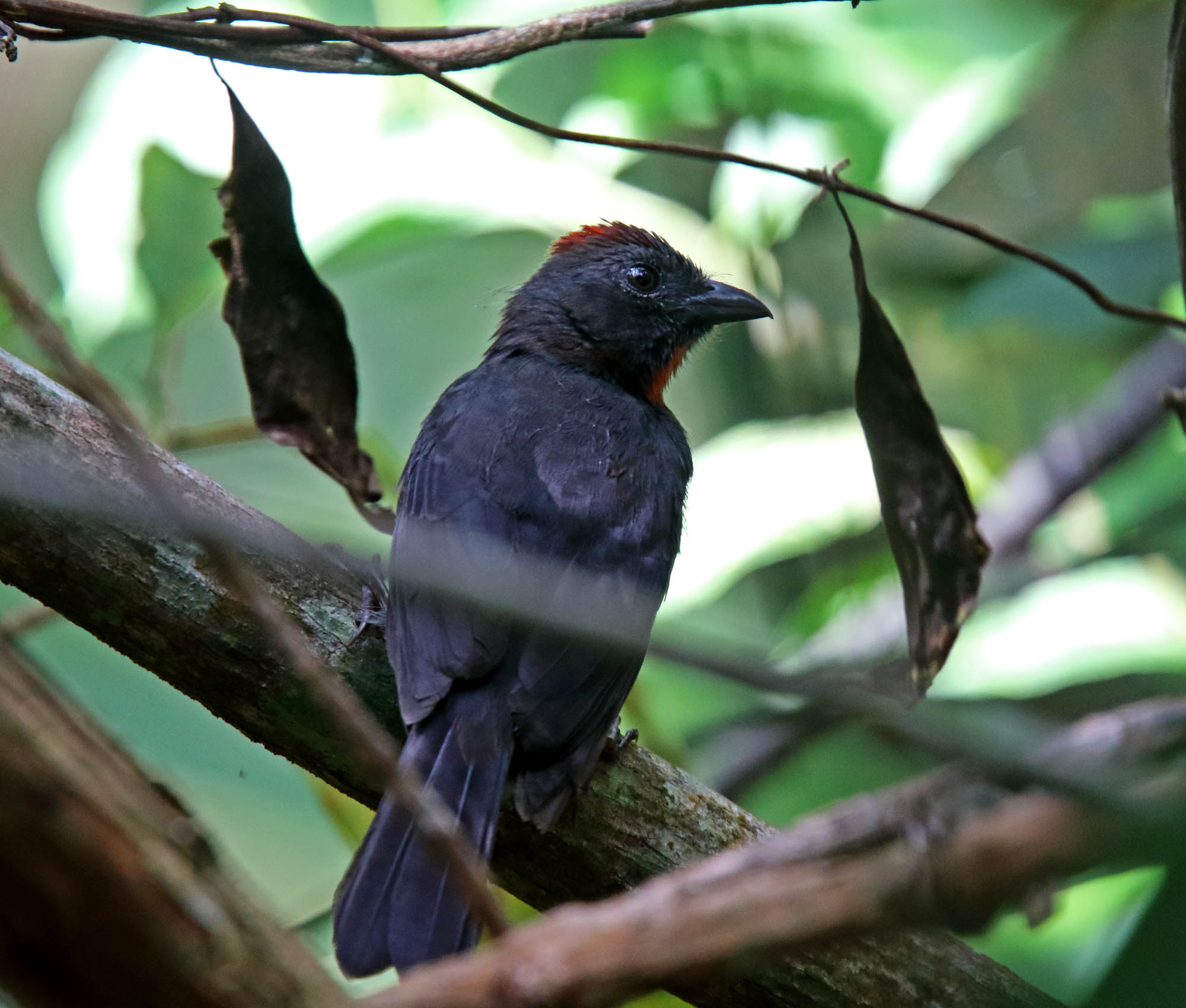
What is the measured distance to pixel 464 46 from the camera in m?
2.95

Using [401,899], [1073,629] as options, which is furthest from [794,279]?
[401,899]

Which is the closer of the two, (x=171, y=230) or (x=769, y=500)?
(x=171, y=230)

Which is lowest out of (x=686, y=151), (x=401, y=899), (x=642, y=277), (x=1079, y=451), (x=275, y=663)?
(x=401, y=899)

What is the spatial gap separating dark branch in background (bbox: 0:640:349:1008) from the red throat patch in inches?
138

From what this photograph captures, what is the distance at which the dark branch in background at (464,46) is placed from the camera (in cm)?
275

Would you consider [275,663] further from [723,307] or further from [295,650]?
[723,307]

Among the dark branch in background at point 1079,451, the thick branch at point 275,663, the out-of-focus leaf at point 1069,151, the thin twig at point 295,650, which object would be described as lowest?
the thick branch at point 275,663

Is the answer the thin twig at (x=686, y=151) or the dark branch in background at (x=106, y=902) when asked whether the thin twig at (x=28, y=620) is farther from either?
the dark branch in background at (x=106, y=902)

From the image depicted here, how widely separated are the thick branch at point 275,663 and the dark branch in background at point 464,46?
81 cm

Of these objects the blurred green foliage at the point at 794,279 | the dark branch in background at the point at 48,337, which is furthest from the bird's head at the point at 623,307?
the dark branch in background at the point at 48,337

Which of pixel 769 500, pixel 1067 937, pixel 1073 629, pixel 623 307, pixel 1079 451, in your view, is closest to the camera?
pixel 1067 937

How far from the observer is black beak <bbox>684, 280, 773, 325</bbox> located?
14.8 ft

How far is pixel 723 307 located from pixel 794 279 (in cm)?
86

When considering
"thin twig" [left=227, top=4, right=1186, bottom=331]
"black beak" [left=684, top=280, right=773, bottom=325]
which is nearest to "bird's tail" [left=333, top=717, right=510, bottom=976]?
"thin twig" [left=227, top=4, right=1186, bottom=331]
